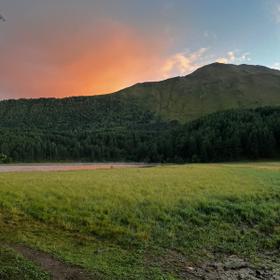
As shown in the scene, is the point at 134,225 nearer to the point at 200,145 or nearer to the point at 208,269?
the point at 208,269

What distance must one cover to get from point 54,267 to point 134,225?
753 cm

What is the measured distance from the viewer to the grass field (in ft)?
49.5

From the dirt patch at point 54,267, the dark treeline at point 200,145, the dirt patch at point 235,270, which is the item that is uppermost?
the dark treeline at point 200,145

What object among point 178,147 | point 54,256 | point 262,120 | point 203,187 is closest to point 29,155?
point 178,147

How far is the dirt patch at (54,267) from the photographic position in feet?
42.1

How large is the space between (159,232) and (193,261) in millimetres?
3749

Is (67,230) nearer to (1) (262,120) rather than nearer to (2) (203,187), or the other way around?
(2) (203,187)

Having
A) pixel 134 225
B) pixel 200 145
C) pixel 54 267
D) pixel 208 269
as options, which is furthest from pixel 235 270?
pixel 200 145

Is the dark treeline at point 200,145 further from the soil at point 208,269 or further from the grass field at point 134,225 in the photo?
the soil at point 208,269

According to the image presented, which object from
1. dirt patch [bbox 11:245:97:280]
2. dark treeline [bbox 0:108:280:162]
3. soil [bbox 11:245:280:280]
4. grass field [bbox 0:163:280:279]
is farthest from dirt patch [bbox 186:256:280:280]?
dark treeline [bbox 0:108:280:162]

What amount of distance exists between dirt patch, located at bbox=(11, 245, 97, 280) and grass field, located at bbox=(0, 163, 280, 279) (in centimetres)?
37

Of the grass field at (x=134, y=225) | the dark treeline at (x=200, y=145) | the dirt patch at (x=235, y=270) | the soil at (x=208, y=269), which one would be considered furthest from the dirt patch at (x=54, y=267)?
the dark treeline at (x=200, y=145)

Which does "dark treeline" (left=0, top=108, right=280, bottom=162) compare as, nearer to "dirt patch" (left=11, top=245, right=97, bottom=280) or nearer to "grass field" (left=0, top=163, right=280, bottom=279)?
"grass field" (left=0, top=163, right=280, bottom=279)

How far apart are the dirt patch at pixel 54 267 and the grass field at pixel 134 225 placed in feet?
1.22
